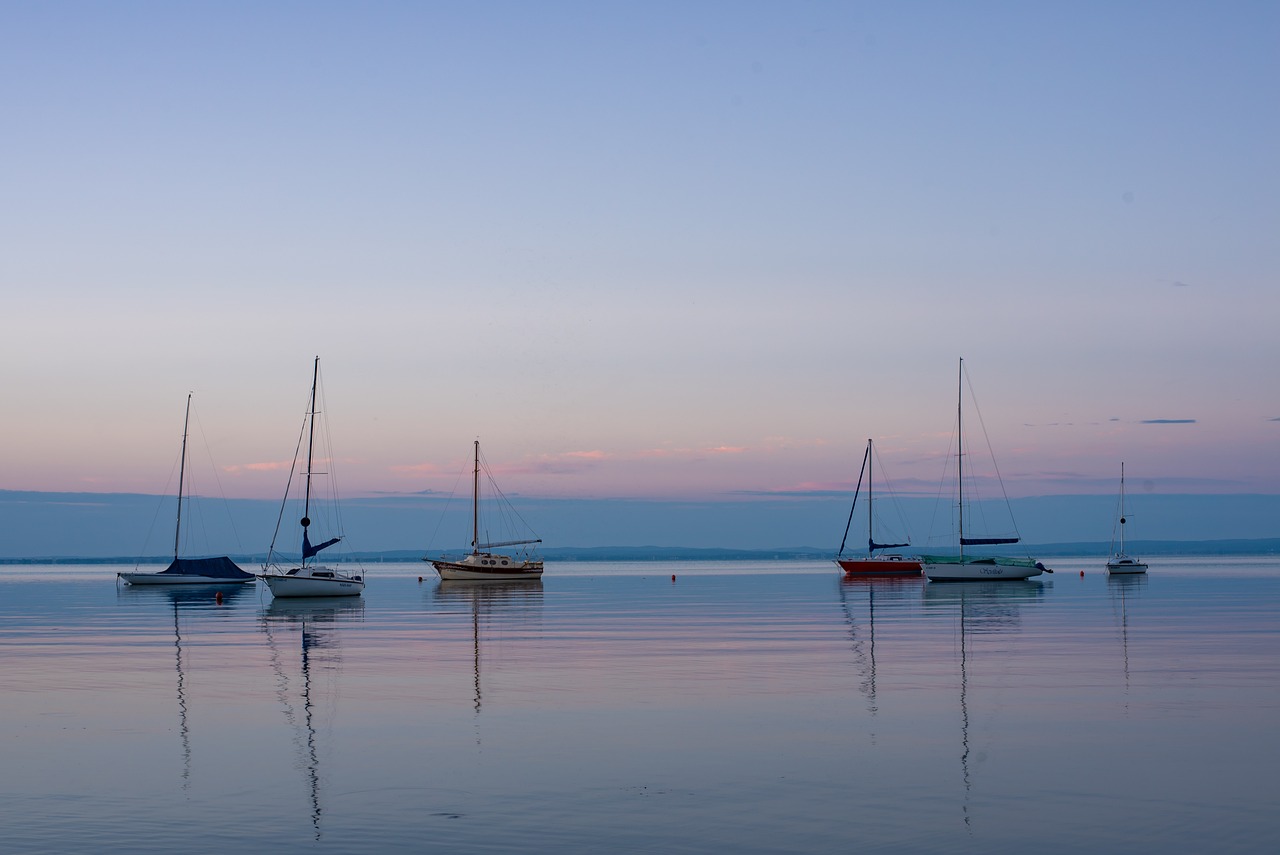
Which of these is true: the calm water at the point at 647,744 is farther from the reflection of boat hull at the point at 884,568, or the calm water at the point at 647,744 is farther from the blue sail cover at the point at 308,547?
the reflection of boat hull at the point at 884,568

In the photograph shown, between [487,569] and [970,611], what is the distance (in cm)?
7037

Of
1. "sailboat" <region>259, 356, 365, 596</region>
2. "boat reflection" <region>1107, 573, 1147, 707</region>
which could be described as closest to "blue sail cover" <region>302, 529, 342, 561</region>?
"sailboat" <region>259, 356, 365, 596</region>

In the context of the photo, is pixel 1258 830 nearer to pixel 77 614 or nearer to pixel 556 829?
pixel 556 829

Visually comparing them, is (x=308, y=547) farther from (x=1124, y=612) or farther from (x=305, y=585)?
(x=1124, y=612)

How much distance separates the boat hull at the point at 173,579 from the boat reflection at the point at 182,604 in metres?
0.51

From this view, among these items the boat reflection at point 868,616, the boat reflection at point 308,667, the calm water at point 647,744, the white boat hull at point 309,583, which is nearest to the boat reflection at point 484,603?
the calm water at point 647,744

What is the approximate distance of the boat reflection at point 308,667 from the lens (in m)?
22.0

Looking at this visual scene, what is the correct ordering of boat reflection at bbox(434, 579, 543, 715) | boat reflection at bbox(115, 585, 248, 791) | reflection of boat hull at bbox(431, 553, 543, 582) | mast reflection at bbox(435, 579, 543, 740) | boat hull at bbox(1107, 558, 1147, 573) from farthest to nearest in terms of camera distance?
boat hull at bbox(1107, 558, 1147, 573) < reflection of boat hull at bbox(431, 553, 543, 582) < boat reflection at bbox(434, 579, 543, 715) < mast reflection at bbox(435, 579, 543, 740) < boat reflection at bbox(115, 585, 248, 791)

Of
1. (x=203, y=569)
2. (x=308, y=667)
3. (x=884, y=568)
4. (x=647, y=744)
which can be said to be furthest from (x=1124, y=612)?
(x=203, y=569)

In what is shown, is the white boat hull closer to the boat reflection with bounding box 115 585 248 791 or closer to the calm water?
the boat reflection with bounding box 115 585 248 791

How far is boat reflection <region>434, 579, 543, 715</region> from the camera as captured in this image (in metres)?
37.6

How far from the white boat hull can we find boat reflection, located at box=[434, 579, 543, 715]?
22.7ft

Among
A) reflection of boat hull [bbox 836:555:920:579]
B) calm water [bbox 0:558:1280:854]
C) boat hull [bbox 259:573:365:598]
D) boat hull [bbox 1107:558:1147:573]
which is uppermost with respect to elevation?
calm water [bbox 0:558:1280:854]

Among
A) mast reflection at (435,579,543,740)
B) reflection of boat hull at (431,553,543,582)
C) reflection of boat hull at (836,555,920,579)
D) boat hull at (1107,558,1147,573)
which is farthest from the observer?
boat hull at (1107,558,1147,573)
